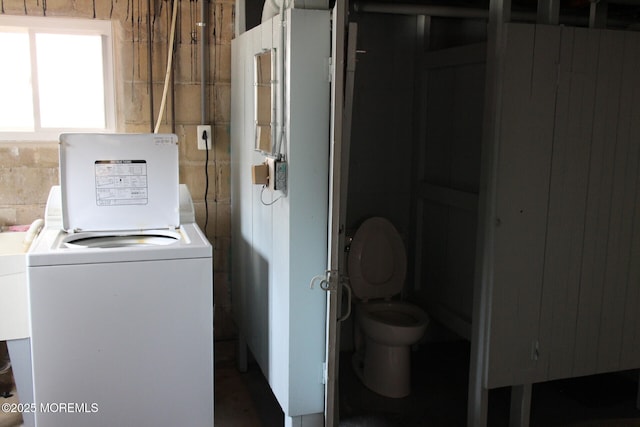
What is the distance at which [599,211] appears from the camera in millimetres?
2768

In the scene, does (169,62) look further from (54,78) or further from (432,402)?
(432,402)

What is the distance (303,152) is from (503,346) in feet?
4.18

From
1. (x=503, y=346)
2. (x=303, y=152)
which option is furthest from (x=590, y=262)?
(x=303, y=152)

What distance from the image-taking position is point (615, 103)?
2717 millimetres

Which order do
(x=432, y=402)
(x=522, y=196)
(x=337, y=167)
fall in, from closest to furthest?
(x=337, y=167) < (x=522, y=196) < (x=432, y=402)

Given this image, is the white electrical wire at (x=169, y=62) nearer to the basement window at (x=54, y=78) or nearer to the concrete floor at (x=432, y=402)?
the basement window at (x=54, y=78)

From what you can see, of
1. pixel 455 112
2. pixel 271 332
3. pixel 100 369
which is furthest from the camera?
pixel 455 112

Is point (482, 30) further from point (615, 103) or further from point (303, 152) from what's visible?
point (303, 152)

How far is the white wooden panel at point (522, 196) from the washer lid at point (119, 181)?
1.56 m

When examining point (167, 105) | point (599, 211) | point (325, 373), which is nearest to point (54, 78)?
point (167, 105)

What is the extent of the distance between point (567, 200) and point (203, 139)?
191 cm

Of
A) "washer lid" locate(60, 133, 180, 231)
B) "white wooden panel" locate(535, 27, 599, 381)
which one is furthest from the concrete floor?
"washer lid" locate(60, 133, 180, 231)

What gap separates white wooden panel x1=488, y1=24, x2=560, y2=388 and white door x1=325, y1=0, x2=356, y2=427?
718mm

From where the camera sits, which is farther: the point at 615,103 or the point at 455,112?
the point at 455,112
